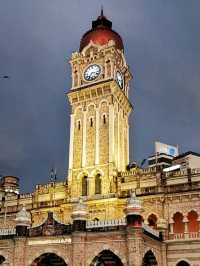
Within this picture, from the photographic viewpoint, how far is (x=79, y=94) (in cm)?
5731

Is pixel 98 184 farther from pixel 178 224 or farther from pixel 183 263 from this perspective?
pixel 183 263

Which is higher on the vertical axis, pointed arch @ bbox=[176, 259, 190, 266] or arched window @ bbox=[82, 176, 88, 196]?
arched window @ bbox=[82, 176, 88, 196]

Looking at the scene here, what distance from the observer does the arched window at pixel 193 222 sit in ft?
147

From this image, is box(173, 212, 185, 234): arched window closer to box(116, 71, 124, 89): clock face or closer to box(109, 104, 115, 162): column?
box(109, 104, 115, 162): column

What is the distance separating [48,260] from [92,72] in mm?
29112

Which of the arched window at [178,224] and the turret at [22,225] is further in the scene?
the arched window at [178,224]

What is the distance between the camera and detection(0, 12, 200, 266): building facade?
3231 centimetres

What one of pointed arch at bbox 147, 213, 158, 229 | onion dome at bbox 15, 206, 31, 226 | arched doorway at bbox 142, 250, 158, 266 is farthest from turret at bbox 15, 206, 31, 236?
pointed arch at bbox 147, 213, 158, 229

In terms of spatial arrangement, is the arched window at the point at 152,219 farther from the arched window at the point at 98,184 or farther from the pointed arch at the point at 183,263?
the arched window at the point at 98,184

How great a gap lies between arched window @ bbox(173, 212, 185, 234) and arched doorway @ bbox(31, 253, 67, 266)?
14710 millimetres

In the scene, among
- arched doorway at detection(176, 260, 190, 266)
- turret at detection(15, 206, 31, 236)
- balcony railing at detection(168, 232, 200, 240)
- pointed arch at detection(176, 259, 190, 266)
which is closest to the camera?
turret at detection(15, 206, 31, 236)

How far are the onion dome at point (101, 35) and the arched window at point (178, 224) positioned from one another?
2710 cm

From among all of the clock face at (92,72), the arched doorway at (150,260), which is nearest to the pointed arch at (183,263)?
the arched doorway at (150,260)

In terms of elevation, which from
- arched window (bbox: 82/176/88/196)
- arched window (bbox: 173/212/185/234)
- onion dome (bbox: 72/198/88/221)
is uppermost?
arched window (bbox: 82/176/88/196)
